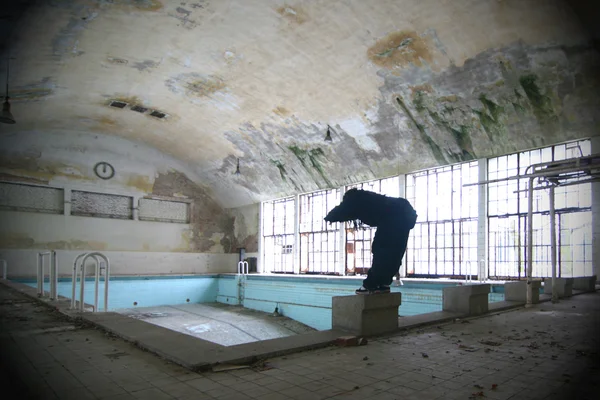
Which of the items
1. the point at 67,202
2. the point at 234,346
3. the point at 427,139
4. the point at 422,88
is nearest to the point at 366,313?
the point at 234,346

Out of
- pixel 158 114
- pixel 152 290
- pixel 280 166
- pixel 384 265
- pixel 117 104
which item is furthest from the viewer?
pixel 280 166

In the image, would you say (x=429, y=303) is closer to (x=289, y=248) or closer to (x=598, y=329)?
(x=598, y=329)

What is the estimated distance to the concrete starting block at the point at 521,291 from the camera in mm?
7449

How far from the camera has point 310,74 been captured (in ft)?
34.2

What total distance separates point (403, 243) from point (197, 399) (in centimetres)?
334

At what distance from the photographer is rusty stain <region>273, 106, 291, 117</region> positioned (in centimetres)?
1226

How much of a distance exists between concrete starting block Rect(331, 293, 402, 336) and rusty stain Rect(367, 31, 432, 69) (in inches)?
240

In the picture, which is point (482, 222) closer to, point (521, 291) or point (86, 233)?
point (521, 291)

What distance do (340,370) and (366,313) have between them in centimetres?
134

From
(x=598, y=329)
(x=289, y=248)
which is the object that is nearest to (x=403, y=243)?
(x=598, y=329)

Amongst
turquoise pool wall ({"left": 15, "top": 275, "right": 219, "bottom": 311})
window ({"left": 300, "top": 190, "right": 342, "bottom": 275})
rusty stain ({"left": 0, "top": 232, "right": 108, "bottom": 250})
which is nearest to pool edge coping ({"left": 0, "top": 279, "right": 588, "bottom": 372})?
turquoise pool wall ({"left": 15, "top": 275, "right": 219, "bottom": 311})

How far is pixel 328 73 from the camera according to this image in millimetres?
10281

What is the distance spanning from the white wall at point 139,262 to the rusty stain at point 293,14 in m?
10.0

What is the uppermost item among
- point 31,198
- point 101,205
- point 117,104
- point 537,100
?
point 117,104
